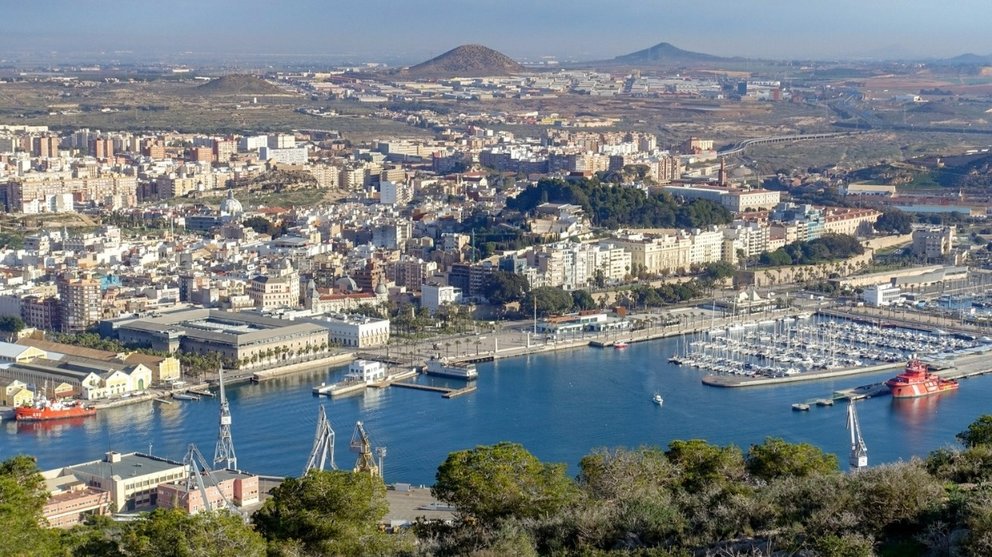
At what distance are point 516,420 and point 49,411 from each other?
7.97ft

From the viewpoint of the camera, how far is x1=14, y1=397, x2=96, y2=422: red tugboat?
8.48 m

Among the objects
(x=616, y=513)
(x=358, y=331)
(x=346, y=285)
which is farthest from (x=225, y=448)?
(x=346, y=285)

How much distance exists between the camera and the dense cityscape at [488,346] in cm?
451

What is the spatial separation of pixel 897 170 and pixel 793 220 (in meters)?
5.35

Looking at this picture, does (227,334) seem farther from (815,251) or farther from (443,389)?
(815,251)

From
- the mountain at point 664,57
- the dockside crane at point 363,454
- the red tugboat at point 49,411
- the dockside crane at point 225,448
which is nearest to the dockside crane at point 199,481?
the dockside crane at point 225,448

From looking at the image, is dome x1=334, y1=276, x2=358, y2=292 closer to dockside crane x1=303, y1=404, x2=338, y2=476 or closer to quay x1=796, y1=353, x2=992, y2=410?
quay x1=796, y1=353, x2=992, y2=410

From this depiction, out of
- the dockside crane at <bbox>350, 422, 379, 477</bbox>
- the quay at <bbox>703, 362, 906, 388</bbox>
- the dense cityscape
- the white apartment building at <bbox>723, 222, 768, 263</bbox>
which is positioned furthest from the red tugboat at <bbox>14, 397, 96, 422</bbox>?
the white apartment building at <bbox>723, 222, 768, 263</bbox>

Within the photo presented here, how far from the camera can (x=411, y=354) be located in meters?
10.4

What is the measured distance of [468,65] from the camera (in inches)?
1756

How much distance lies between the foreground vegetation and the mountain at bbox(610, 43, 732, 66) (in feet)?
167

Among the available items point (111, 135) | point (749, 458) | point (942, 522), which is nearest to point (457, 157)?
point (111, 135)

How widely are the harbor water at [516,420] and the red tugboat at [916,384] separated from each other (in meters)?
0.08

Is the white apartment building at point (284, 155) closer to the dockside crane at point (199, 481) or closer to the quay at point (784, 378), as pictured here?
the quay at point (784, 378)
